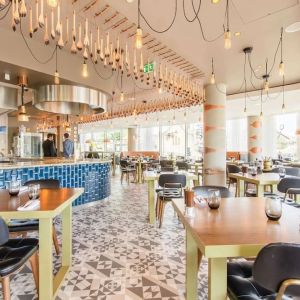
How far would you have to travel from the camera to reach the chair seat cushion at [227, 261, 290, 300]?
142cm

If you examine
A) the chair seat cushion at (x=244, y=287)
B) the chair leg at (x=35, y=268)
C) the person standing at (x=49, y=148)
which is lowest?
the chair leg at (x=35, y=268)

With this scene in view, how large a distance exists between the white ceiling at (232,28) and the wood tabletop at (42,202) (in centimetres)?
237

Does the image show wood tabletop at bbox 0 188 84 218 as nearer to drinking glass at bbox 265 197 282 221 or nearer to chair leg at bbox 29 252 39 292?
chair leg at bbox 29 252 39 292

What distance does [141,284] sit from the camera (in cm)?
245

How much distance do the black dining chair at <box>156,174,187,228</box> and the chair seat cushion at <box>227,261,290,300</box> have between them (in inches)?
94.9

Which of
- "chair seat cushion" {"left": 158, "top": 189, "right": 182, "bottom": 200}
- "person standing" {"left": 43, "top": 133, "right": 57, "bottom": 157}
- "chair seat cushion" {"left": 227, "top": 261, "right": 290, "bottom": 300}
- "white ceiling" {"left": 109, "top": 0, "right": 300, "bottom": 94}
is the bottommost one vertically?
"chair seat cushion" {"left": 227, "top": 261, "right": 290, "bottom": 300}

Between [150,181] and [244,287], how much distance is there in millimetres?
2980

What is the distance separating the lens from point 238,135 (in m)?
14.9

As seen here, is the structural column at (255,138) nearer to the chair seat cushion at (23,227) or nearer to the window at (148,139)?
the window at (148,139)

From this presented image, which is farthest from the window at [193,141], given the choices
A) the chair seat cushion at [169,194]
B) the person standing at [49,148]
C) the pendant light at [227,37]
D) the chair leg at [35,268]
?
the chair leg at [35,268]

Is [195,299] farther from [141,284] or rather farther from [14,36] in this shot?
[14,36]

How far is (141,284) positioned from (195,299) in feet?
2.02

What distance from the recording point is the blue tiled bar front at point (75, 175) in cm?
447

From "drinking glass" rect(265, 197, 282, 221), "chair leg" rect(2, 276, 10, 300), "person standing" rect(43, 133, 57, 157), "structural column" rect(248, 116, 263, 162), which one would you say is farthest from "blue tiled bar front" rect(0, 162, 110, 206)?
"structural column" rect(248, 116, 263, 162)
